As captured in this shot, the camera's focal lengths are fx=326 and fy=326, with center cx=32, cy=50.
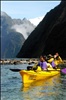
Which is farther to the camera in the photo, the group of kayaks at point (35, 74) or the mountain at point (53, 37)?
the mountain at point (53, 37)

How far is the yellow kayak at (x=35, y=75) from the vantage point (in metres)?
31.3

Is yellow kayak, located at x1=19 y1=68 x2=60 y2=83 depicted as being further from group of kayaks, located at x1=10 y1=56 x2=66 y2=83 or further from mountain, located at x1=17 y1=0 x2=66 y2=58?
mountain, located at x1=17 y1=0 x2=66 y2=58

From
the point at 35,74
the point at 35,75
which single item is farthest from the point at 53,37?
the point at 35,74

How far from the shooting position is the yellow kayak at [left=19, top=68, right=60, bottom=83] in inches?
1231

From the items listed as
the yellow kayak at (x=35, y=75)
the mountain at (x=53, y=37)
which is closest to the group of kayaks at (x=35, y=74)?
the yellow kayak at (x=35, y=75)

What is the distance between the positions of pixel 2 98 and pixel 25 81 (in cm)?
876

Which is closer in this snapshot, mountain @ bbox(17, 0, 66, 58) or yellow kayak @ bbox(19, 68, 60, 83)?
yellow kayak @ bbox(19, 68, 60, 83)

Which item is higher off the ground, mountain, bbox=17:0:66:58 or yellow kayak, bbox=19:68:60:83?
mountain, bbox=17:0:66:58

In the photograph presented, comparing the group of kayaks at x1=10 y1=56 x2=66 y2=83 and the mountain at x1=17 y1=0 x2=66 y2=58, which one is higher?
the mountain at x1=17 y1=0 x2=66 y2=58

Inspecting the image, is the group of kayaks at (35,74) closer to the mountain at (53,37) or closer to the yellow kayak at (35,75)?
the yellow kayak at (35,75)

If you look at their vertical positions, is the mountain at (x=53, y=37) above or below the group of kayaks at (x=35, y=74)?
above

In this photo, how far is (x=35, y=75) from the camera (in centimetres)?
3353

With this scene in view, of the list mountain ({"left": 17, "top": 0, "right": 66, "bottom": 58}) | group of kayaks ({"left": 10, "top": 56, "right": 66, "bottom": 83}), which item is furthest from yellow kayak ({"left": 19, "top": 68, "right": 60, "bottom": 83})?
mountain ({"left": 17, "top": 0, "right": 66, "bottom": 58})

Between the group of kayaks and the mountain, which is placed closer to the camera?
the group of kayaks
